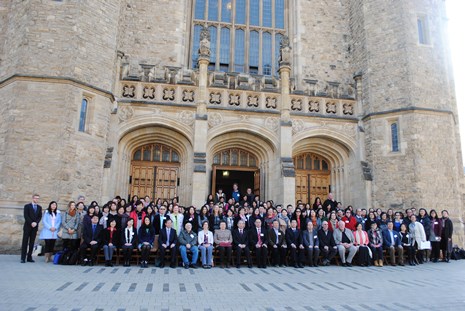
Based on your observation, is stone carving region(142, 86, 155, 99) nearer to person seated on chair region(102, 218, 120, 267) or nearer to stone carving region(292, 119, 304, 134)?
stone carving region(292, 119, 304, 134)

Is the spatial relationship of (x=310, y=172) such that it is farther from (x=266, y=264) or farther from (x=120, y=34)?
(x=120, y=34)

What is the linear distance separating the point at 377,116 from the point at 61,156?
458 inches

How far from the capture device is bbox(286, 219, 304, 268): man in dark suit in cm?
1015

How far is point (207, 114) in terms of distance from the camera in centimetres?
1425

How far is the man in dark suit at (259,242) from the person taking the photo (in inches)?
390

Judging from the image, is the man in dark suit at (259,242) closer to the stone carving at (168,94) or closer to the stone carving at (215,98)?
the stone carving at (215,98)

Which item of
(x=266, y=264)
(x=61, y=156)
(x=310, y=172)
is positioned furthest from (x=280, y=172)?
(x=61, y=156)

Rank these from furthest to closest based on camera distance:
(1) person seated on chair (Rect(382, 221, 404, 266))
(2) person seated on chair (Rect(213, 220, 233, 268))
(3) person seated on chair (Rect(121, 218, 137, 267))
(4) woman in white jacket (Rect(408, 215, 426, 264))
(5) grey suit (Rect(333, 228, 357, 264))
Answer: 1. (4) woman in white jacket (Rect(408, 215, 426, 264))
2. (1) person seated on chair (Rect(382, 221, 404, 266))
3. (5) grey suit (Rect(333, 228, 357, 264))
4. (2) person seated on chair (Rect(213, 220, 233, 268))
5. (3) person seated on chair (Rect(121, 218, 137, 267))

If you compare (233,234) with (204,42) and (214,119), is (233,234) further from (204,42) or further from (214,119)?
(204,42)

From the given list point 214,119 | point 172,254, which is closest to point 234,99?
point 214,119

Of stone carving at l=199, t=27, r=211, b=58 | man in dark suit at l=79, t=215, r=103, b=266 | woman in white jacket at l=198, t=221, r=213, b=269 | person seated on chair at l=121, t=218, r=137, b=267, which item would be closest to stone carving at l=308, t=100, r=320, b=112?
stone carving at l=199, t=27, r=211, b=58

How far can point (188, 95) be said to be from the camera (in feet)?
47.2

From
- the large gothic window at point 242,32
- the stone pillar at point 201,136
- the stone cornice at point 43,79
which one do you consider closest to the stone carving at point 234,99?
the stone pillar at point 201,136

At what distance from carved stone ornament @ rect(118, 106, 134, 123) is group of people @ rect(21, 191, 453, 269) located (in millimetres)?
4106
